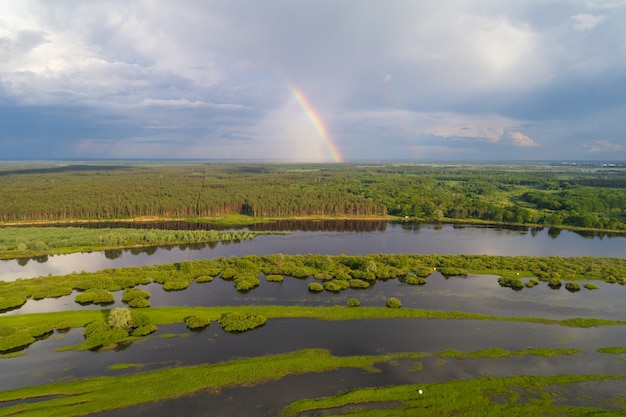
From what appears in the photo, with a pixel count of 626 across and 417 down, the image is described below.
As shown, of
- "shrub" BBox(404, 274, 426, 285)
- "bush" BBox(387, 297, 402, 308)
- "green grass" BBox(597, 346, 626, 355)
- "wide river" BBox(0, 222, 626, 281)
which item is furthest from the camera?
"wide river" BBox(0, 222, 626, 281)

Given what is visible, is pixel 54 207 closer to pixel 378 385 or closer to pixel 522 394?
pixel 378 385

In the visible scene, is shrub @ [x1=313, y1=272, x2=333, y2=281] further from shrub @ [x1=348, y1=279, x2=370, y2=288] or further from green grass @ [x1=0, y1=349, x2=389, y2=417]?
green grass @ [x1=0, y1=349, x2=389, y2=417]

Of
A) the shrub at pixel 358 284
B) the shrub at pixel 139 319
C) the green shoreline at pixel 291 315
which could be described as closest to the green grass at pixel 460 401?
the green shoreline at pixel 291 315

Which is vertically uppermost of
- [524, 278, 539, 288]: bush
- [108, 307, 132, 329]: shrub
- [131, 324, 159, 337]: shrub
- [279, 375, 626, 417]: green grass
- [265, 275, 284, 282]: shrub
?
[108, 307, 132, 329]: shrub

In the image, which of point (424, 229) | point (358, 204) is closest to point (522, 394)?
point (424, 229)

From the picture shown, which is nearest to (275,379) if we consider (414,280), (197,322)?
(197,322)

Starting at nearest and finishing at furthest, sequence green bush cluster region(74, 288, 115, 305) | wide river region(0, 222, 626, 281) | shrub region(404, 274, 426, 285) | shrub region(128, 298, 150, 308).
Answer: shrub region(128, 298, 150, 308)
green bush cluster region(74, 288, 115, 305)
shrub region(404, 274, 426, 285)
wide river region(0, 222, 626, 281)

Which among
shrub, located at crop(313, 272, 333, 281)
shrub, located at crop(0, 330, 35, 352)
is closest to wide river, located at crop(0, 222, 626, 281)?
shrub, located at crop(313, 272, 333, 281)
